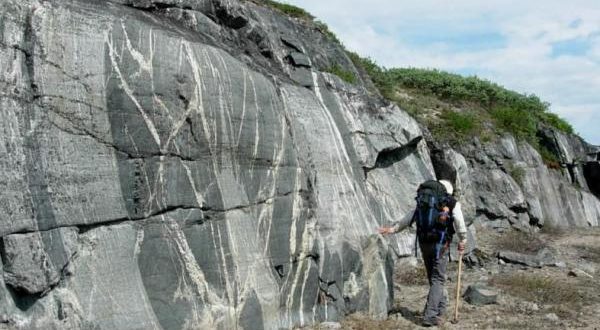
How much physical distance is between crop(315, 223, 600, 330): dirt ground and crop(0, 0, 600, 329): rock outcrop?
0.92 m

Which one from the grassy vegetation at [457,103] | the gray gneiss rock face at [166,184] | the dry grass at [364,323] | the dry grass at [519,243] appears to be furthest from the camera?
the grassy vegetation at [457,103]

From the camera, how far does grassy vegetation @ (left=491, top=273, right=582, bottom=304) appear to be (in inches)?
487

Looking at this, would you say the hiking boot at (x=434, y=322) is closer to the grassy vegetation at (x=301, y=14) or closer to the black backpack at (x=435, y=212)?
the black backpack at (x=435, y=212)

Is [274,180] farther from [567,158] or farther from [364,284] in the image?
[567,158]

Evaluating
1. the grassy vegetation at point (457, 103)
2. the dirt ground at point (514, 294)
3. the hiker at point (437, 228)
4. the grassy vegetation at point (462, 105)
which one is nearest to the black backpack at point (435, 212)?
the hiker at point (437, 228)

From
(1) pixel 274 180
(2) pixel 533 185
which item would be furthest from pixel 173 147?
(2) pixel 533 185

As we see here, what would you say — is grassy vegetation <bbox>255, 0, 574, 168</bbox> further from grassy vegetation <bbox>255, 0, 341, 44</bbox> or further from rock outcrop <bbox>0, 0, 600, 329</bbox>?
rock outcrop <bbox>0, 0, 600, 329</bbox>

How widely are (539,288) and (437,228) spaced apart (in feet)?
13.4

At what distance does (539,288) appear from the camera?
13055 mm

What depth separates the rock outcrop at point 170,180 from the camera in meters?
7.34

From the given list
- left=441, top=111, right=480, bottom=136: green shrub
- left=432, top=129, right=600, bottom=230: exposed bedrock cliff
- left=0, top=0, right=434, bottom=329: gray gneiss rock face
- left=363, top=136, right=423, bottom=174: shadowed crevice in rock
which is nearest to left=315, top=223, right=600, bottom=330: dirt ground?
left=0, top=0, right=434, bottom=329: gray gneiss rock face

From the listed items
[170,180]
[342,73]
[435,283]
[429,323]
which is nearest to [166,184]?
[170,180]

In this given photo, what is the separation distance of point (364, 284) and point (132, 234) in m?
4.30

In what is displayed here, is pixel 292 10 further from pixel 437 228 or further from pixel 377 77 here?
pixel 437 228
